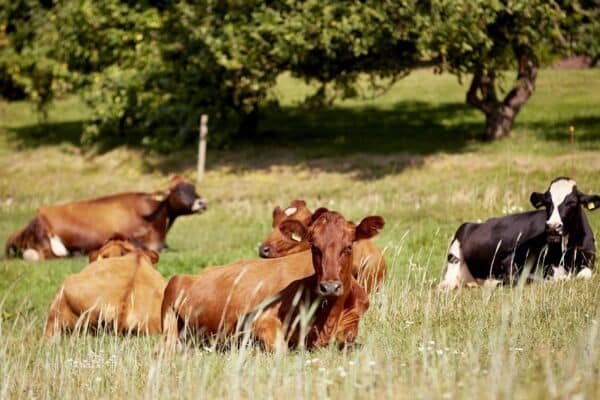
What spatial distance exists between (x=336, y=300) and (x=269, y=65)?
76.8 feet

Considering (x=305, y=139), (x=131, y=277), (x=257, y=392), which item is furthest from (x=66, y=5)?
(x=257, y=392)

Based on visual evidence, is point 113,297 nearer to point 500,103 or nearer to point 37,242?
point 37,242

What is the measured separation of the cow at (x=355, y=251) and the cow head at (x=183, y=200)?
1050cm

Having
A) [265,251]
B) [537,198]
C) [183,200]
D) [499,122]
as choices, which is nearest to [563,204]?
[537,198]

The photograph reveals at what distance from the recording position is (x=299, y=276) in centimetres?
1004

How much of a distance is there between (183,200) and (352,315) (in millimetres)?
14142

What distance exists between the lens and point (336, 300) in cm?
952

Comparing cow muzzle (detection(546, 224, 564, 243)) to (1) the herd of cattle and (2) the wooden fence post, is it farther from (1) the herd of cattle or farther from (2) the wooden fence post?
(2) the wooden fence post

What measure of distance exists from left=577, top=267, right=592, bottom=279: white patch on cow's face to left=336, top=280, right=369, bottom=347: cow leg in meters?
3.87

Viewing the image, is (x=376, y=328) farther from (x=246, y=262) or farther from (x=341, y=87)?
(x=341, y=87)

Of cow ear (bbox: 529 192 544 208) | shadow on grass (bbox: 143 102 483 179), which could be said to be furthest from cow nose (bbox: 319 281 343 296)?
shadow on grass (bbox: 143 102 483 179)

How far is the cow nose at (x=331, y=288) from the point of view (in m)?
8.79

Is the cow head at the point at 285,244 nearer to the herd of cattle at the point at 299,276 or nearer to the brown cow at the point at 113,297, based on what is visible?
the herd of cattle at the point at 299,276

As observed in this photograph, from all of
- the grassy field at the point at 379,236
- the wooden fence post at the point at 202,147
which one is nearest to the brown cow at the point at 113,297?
the grassy field at the point at 379,236
